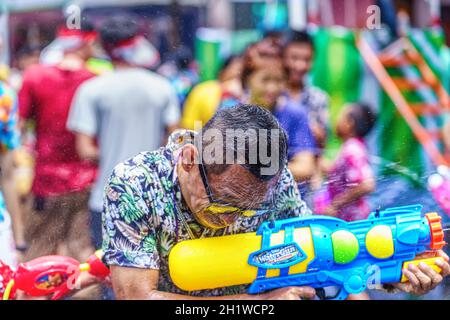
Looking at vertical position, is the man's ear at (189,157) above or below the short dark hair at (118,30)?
below

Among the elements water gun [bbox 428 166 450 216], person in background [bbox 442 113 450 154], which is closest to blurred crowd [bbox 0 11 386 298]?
water gun [bbox 428 166 450 216]

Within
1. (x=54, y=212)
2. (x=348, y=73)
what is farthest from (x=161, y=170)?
(x=348, y=73)

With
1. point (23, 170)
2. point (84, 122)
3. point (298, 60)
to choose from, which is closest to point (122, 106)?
point (84, 122)

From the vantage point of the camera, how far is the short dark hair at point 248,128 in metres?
2.15

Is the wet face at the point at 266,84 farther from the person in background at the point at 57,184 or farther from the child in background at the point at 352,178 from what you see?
the person in background at the point at 57,184

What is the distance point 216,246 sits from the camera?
7.61ft

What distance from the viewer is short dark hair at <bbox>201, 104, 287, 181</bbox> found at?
2.15 m

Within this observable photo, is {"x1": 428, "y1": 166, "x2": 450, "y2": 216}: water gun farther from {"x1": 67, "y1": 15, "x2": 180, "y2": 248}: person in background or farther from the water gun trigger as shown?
{"x1": 67, "y1": 15, "x2": 180, "y2": 248}: person in background

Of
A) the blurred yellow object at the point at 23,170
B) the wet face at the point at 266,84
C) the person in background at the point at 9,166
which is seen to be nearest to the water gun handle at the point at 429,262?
the wet face at the point at 266,84

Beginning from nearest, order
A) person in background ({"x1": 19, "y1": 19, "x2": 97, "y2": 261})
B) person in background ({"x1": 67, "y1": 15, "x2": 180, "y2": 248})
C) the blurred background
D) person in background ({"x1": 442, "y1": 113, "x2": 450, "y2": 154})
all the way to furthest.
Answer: person in background ({"x1": 19, "y1": 19, "x2": 97, "y2": 261}) < the blurred background < person in background ({"x1": 67, "y1": 15, "x2": 180, "y2": 248}) < person in background ({"x1": 442, "y1": 113, "x2": 450, "y2": 154})

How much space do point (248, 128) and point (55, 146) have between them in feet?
3.67

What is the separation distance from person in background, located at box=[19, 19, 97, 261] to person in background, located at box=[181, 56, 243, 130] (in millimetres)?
560

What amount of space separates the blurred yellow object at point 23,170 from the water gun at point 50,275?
1.08 metres

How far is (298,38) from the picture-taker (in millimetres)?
4605
